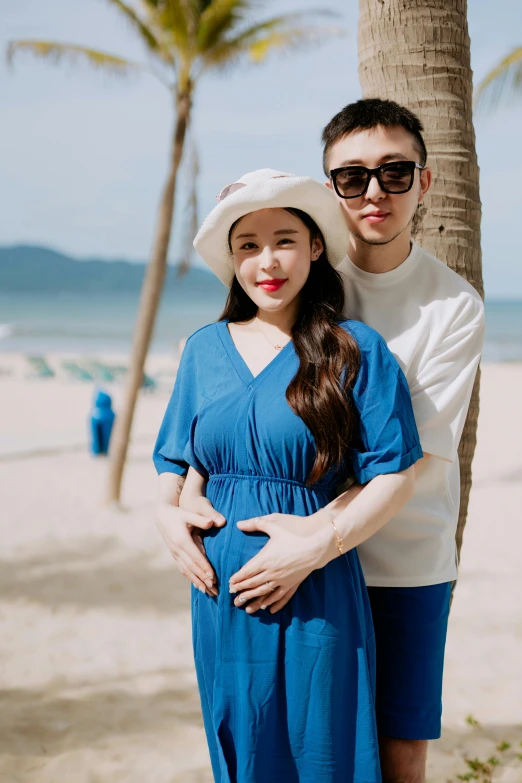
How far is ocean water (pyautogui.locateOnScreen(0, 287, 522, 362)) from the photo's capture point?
4450cm

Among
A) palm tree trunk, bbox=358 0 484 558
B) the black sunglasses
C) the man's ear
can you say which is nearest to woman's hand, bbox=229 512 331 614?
the man's ear

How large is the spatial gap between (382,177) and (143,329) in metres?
7.22

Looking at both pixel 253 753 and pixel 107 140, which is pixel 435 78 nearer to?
pixel 253 753

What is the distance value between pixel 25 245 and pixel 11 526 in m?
111

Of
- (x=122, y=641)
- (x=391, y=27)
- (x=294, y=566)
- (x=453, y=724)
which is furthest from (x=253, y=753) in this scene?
(x=122, y=641)

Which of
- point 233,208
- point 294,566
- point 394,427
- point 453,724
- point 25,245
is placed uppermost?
point 25,245

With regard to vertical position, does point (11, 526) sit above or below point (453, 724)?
above

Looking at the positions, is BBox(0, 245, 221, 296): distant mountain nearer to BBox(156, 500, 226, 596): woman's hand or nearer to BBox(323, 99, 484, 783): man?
BBox(323, 99, 484, 783): man

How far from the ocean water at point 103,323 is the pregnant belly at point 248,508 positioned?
33785 millimetres

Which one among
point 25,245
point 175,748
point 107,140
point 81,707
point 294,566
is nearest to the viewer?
point 294,566

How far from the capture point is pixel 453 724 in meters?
4.41

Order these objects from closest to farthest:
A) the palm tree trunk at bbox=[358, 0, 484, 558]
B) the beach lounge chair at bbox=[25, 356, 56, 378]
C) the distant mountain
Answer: the palm tree trunk at bbox=[358, 0, 484, 558] < the beach lounge chair at bbox=[25, 356, 56, 378] < the distant mountain

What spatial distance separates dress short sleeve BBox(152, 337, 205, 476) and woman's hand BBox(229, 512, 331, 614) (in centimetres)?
34

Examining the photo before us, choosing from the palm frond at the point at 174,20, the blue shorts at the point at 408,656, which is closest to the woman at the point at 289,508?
the blue shorts at the point at 408,656
